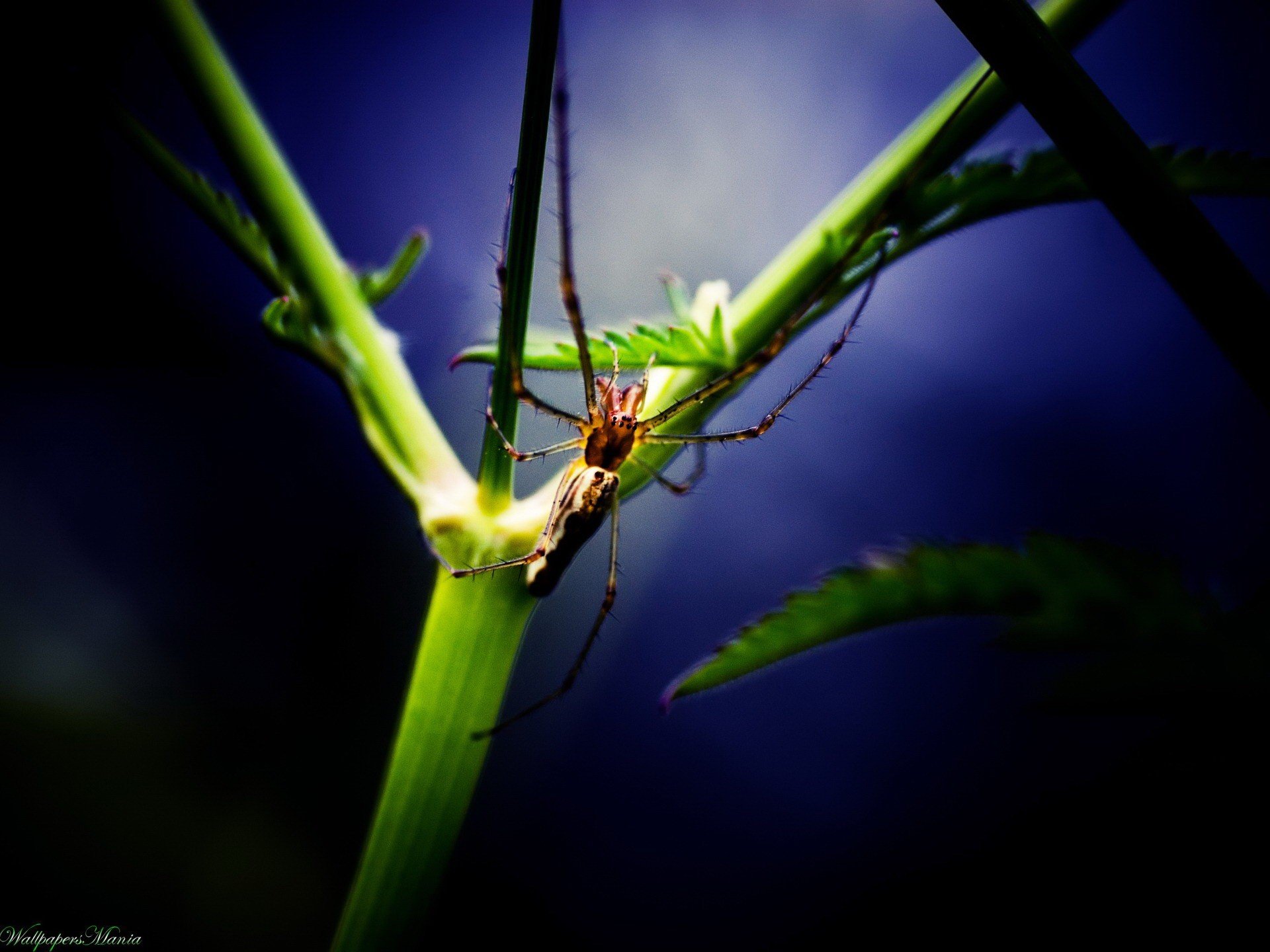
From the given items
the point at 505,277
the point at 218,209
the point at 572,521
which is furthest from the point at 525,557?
the point at 218,209

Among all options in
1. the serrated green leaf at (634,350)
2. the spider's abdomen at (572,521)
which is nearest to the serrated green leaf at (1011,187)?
the serrated green leaf at (634,350)

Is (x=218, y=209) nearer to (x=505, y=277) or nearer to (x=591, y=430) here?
(x=505, y=277)

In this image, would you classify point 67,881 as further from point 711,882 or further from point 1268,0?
point 1268,0

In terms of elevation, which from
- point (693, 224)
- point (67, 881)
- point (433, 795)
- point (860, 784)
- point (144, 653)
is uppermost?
point (693, 224)

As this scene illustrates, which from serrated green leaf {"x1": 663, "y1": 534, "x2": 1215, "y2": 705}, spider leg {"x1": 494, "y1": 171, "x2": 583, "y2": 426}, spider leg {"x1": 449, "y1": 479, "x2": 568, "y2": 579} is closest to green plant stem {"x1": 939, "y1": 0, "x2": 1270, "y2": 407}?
serrated green leaf {"x1": 663, "y1": 534, "x2": 1215, "y2": 705}

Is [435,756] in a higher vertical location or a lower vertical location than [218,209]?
lower

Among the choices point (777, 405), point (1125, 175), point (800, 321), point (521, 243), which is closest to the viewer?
point (1125, 175)

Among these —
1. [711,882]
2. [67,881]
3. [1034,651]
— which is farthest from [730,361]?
[67,881]
